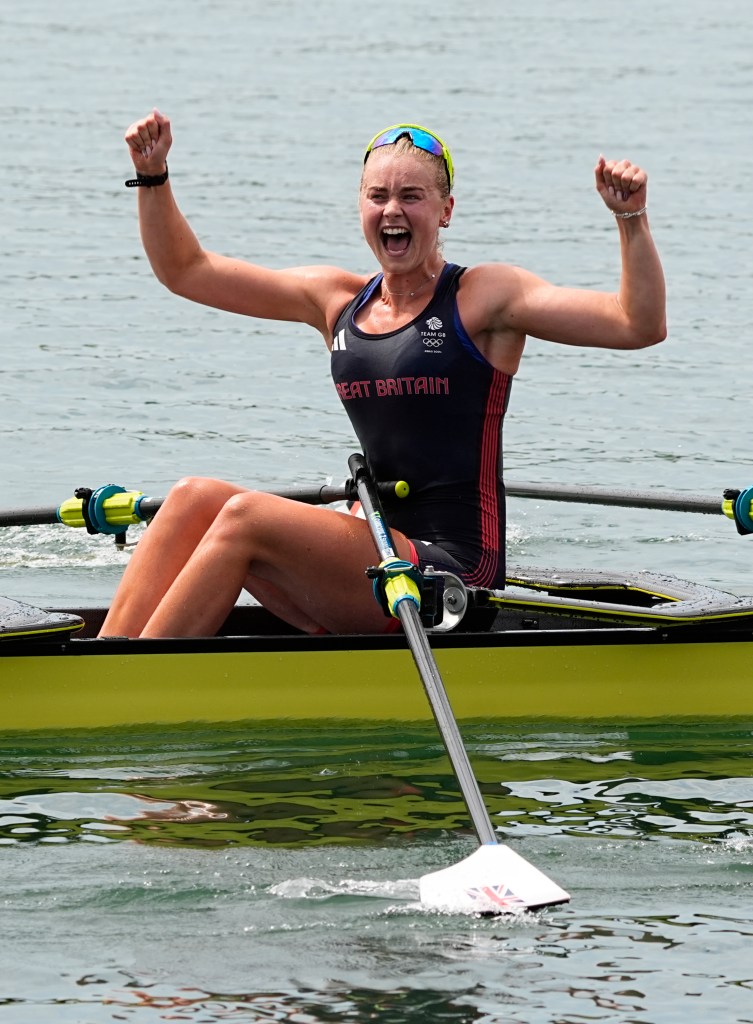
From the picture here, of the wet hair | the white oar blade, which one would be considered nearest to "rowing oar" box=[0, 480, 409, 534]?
the wet hair

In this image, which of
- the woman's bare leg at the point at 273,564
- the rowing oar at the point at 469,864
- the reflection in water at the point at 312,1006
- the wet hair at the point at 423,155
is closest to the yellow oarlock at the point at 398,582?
the rowing oar at the point at 469,864

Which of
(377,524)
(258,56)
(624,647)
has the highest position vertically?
(258,56)

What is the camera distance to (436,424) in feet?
19.8

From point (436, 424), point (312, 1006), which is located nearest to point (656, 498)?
point (436, 424)

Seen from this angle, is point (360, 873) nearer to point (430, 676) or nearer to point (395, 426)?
point (430, 676)

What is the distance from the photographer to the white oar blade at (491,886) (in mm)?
4723

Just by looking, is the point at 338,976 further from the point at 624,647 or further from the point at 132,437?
the point at 132,437

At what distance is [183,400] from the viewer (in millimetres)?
12625

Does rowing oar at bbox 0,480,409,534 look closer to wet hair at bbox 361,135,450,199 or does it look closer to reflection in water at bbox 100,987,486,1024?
wet hair at bbox 361,135,450,199

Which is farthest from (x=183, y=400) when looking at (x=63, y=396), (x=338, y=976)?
(x=338, y=976)

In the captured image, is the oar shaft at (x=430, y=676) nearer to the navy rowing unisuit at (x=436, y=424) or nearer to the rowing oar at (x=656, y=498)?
the navy rowing unisuit at (x=436, y=424)

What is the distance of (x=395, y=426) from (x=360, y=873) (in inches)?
64.4

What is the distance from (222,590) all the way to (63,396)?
700 centimetres

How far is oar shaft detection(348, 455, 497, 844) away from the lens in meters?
4.98
